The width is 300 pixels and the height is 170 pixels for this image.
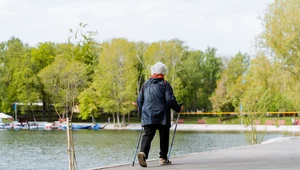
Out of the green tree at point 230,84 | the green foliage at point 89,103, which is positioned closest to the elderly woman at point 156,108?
the green tree at point 230,84

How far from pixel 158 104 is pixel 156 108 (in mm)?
81

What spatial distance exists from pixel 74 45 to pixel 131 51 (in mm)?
63932

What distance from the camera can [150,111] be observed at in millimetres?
10195

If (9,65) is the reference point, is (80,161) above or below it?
below

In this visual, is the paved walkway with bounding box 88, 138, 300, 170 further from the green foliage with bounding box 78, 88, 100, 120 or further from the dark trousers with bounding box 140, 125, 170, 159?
the green foliage with bounding box 78, 88, 100, 120

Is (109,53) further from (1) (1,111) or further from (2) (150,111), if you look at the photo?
(2) (150,111)

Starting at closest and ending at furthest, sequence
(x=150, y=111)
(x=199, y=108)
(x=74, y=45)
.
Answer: (x=150, y=111)
(x=74, y=45)
(x=199, y=108)

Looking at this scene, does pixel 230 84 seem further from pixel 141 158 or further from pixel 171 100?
pixel 141 158

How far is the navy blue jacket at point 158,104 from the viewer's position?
33.3 feet

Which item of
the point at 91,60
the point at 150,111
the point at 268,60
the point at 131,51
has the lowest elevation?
the point at 150,111

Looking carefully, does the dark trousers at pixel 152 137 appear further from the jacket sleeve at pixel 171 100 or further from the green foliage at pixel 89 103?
the green foliage at pixel 89 103

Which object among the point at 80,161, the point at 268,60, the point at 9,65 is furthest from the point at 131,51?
the point at 80,161

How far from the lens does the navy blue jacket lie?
1015 centimetres

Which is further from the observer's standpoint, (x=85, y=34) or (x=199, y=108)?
(x=199, y=108)
